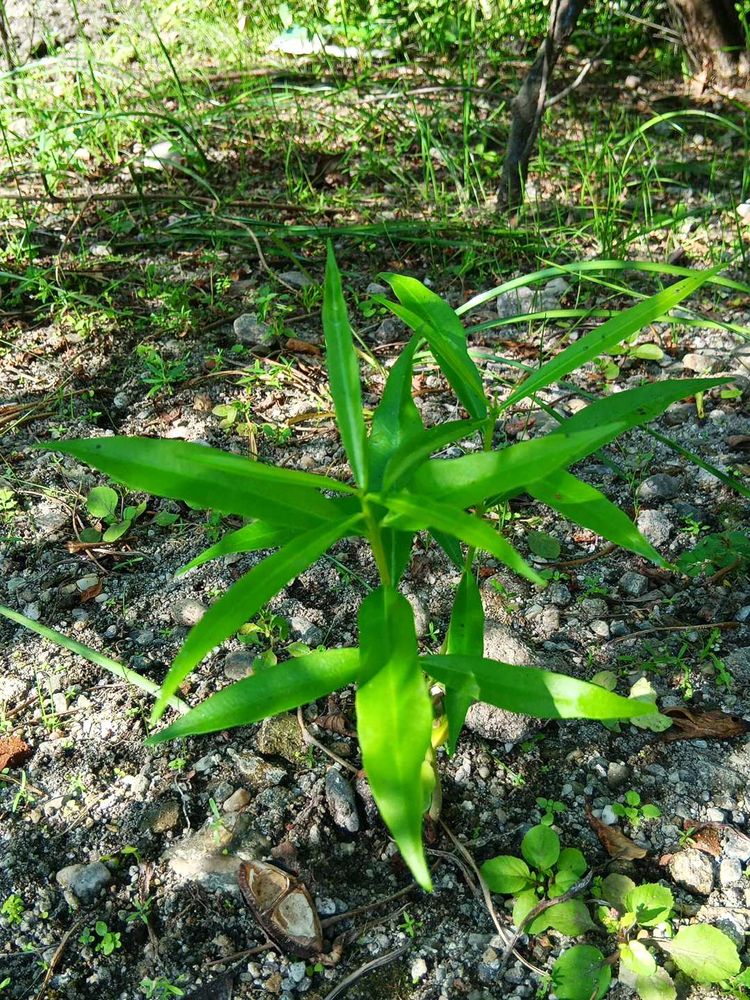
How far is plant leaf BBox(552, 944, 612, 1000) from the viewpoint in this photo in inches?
56.5

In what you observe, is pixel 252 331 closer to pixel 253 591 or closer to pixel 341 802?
pixel 341 802

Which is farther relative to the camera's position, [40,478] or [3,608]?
[40,478]

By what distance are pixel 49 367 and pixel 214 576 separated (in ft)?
3.39

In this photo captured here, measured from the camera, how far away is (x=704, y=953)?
144 centimetres

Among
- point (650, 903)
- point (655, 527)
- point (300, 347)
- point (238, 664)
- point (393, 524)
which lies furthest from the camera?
point (300, 347)

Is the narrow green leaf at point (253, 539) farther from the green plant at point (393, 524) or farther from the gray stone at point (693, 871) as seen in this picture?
the gray stone at point (693, 871)

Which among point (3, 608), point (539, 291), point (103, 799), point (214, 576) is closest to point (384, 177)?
point (539, 291)

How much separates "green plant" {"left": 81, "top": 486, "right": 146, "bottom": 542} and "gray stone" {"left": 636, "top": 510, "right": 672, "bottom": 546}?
1233 mm

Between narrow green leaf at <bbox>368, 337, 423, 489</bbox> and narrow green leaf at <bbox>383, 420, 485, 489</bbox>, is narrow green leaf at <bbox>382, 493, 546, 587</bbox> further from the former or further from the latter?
narrow green leaf at <bbox>368, 337, 423, 489</bbox>

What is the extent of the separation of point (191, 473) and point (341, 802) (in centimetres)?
80

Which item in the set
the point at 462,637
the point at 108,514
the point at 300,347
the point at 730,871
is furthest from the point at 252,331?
the point at 730,871

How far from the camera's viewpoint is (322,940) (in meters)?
1.51

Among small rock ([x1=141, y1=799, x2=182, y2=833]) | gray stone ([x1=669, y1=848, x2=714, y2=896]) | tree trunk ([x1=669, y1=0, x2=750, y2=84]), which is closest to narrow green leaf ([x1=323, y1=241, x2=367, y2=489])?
small rock ([x1=141, y1=799, x2=182, y2=833])

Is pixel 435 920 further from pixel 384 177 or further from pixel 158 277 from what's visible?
pixel 384 177
